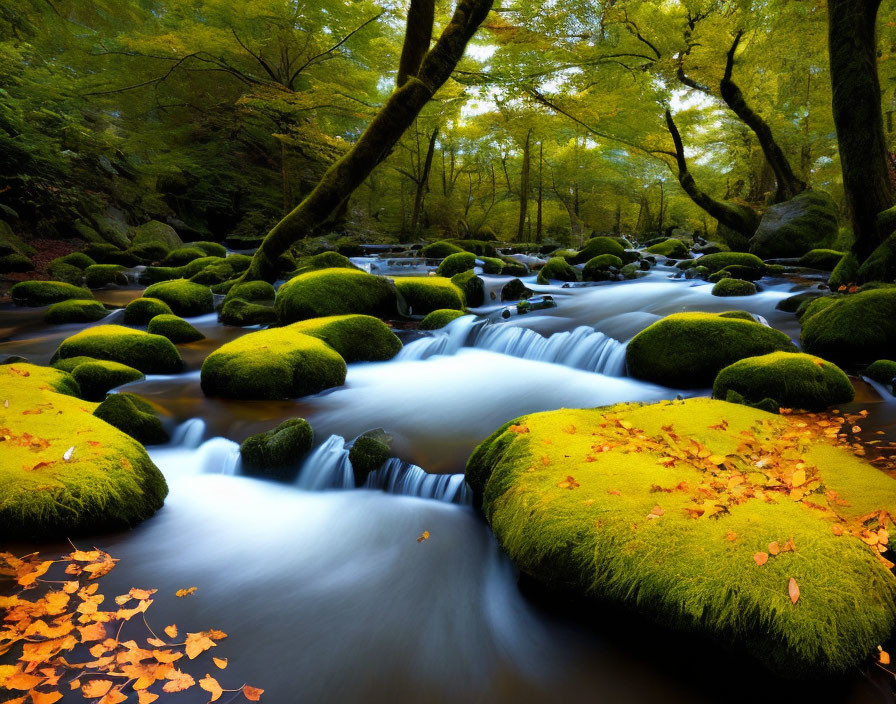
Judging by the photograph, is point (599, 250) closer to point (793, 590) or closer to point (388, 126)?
point (388, 126)

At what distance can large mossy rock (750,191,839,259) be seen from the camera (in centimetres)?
1275

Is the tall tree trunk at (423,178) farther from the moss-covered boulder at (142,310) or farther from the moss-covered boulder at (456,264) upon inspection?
the moss-covered boulder at (142,310)

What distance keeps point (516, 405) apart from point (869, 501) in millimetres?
3491

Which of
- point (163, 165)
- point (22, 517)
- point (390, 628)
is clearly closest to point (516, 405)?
point (390, 628)

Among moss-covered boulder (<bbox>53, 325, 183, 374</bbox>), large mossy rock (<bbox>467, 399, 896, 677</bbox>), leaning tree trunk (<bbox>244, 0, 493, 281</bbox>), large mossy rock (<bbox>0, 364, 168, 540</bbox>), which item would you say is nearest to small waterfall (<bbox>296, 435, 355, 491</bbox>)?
large mossy rock (<bbox>0, 364, 168, 540</bbox>)

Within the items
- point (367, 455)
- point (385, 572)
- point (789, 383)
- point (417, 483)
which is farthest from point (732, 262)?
point (385, 572)

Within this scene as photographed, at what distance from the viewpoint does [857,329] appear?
5480 mm

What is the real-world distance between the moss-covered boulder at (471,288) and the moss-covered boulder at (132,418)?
22.5 feet

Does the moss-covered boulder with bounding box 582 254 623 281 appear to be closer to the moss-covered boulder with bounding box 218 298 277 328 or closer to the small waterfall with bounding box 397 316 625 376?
the small waterfall with bounding box 397 316 625 376

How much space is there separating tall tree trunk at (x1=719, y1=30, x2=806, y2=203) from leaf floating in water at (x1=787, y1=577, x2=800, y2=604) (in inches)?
530

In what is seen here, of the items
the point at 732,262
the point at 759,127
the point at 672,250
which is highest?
the point at 759,127

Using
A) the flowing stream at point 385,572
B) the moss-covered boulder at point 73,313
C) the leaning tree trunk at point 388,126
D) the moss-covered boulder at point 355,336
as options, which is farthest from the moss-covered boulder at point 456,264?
the moss-covered boulder at point 73,313

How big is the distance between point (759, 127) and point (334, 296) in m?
11.8

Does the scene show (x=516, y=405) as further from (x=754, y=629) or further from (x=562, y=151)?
(x=562, y=151)
